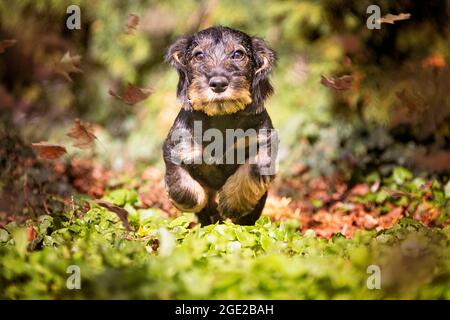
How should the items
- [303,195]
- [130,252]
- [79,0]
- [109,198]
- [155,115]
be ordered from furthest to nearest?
[155,115]
[79,0]
[303,195]
[109,198]
[130,252]

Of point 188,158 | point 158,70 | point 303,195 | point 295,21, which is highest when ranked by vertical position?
point 295,21

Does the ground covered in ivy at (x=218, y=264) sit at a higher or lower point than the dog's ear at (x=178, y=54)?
lower

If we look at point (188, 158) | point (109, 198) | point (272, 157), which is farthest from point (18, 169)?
point (272, 157)

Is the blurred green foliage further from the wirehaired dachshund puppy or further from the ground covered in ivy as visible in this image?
the ground covered in ivy

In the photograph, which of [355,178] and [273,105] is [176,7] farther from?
[355,178]

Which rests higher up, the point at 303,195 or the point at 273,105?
the point at 273,105

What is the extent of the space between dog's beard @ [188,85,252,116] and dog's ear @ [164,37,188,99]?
0.77 ft

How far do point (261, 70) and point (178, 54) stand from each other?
1.84ft

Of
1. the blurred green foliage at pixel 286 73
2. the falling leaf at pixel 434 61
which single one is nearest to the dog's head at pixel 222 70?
the blurred green foliage at pixel 286 73

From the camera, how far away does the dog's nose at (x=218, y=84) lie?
13.0 feet

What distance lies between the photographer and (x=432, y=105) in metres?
6.77

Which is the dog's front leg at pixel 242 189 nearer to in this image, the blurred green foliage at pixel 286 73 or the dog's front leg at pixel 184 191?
the dog's front leg at pixel 184 191

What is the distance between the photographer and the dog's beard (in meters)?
4.01

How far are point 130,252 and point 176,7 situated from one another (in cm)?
497
